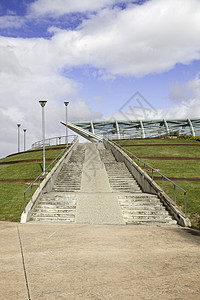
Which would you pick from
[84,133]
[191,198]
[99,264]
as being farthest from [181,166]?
[84,133]

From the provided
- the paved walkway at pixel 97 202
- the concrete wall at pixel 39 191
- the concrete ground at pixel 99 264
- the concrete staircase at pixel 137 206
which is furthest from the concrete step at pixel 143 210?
the concrete wall at pixel 39 191

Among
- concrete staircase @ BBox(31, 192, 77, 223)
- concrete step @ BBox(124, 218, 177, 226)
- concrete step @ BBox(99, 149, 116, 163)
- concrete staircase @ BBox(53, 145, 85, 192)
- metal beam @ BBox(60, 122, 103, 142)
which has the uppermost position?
metal beam @ BBox(60, 122, 103, 142)

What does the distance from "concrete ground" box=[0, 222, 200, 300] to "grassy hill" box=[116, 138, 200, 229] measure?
2782mm

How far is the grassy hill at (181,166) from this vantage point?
475 inches

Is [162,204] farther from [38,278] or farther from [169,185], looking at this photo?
[38,278]

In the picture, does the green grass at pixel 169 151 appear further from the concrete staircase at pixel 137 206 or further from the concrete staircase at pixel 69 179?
the concrete staircase at pixel 137 206

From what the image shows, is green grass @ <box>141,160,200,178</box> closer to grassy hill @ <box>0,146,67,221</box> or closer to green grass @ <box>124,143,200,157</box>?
green grass @ <box>124,143,200,157</box>

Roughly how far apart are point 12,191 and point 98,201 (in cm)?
497

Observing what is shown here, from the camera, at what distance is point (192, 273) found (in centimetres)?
537

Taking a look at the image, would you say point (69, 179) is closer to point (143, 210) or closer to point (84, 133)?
point (143, 210)

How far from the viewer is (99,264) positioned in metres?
5.95

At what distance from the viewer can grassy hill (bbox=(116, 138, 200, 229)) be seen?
12.1 metres

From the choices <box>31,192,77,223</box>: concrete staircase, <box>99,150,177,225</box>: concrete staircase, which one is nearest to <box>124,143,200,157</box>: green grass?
<box>99,150,177,225</box>: concrete staircase

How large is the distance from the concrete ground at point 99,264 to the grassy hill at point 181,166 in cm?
278
